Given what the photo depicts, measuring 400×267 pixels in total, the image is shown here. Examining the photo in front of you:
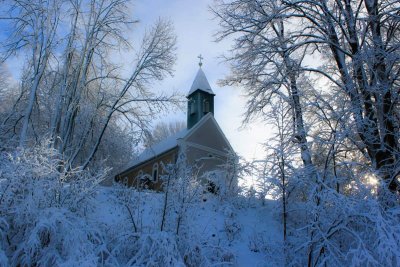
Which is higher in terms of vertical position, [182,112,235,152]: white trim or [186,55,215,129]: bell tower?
[186,55,215,129]: bell tower

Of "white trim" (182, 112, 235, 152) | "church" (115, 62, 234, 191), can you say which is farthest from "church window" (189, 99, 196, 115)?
"white trim" (182, 112, 235, 152)

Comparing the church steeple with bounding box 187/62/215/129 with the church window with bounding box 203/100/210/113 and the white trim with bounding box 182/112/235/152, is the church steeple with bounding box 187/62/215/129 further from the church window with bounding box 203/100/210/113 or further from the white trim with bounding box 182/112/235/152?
the white trim with bounding box 182/112/235/152

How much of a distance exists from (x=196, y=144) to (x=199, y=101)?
14.0 feet

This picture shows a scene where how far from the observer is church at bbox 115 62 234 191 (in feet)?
79.7

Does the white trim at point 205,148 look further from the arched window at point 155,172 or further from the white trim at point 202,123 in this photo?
the arched window at point 155,172

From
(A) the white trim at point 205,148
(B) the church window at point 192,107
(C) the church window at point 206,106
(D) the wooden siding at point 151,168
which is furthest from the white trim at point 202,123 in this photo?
(B) the church window at point 192,107

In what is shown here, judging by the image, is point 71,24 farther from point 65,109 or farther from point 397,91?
point 397,91

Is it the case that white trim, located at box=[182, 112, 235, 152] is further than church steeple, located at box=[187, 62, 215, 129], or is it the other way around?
church steeple, located at box=[187, 62, 215, 129]

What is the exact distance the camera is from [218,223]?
10.0 meters

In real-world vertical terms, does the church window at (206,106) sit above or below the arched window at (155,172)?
above

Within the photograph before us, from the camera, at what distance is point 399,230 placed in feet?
20.1

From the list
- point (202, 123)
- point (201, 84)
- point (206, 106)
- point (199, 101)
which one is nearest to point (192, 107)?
point (199, 101)

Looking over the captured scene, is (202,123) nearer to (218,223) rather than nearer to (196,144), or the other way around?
(196,144)

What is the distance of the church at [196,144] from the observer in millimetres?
24297
